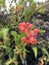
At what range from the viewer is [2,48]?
3.96 metres

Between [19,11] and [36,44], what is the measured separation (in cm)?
77

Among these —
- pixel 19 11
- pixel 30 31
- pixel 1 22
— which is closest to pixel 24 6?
pixel 19 11

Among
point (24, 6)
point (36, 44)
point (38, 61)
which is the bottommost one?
point (38, 61)

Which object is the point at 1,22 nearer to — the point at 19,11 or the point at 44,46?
the point at 19,11

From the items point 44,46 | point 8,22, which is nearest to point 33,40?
point 44,46

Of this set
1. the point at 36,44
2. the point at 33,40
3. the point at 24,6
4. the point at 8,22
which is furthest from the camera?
the point at 24,6

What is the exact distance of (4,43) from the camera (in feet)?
13.0

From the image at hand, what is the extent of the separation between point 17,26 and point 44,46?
1.90ft

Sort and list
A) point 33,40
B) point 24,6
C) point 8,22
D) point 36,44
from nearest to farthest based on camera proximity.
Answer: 1. point 33,40
2. point 36,44
3. point 8,22
4. point 24,6

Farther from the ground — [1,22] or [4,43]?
[1,22]

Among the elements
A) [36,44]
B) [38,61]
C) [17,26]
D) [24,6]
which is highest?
[24,6]

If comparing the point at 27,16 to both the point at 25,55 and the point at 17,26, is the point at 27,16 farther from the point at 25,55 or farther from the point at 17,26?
the point at 25,55

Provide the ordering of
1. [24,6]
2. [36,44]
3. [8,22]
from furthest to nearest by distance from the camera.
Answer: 1. [24,6]
2. [8,22]
3. [36,44]

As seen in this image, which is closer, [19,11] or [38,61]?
[38,61]
